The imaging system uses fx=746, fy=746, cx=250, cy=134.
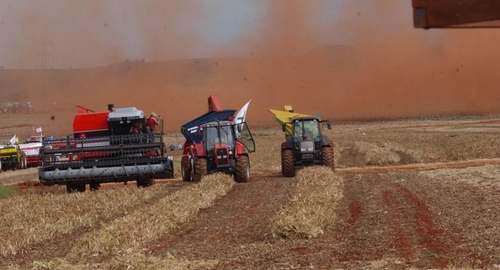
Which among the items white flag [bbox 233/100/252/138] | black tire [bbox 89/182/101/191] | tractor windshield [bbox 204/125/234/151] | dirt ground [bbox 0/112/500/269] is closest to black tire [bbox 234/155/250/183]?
tractor windshield [bbox 204/125/234/151]

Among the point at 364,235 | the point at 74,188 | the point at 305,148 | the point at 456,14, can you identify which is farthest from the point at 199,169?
the point at 456,14

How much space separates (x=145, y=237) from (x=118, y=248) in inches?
39.6

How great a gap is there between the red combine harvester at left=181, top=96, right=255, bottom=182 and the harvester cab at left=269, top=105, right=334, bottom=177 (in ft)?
5.94

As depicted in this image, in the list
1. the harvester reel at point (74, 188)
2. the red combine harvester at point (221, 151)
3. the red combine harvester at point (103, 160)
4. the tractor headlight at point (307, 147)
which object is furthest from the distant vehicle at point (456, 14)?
the tractor headlight at point (307, 147)

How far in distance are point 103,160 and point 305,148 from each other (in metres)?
8.10

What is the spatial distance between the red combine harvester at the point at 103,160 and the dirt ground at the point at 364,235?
3769 millimetres

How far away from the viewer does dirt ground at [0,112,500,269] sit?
9.64 meters

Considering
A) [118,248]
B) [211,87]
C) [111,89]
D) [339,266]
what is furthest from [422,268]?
[211,87]

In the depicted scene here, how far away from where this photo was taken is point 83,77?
343 feet

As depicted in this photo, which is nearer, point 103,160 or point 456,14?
point 456,14

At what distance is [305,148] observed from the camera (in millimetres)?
27938

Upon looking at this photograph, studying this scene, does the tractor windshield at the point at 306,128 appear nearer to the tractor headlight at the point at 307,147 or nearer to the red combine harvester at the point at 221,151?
the tractor headlight at the point at 307,147

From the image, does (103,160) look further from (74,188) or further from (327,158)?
(327,158)

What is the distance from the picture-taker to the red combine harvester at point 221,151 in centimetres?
2483
